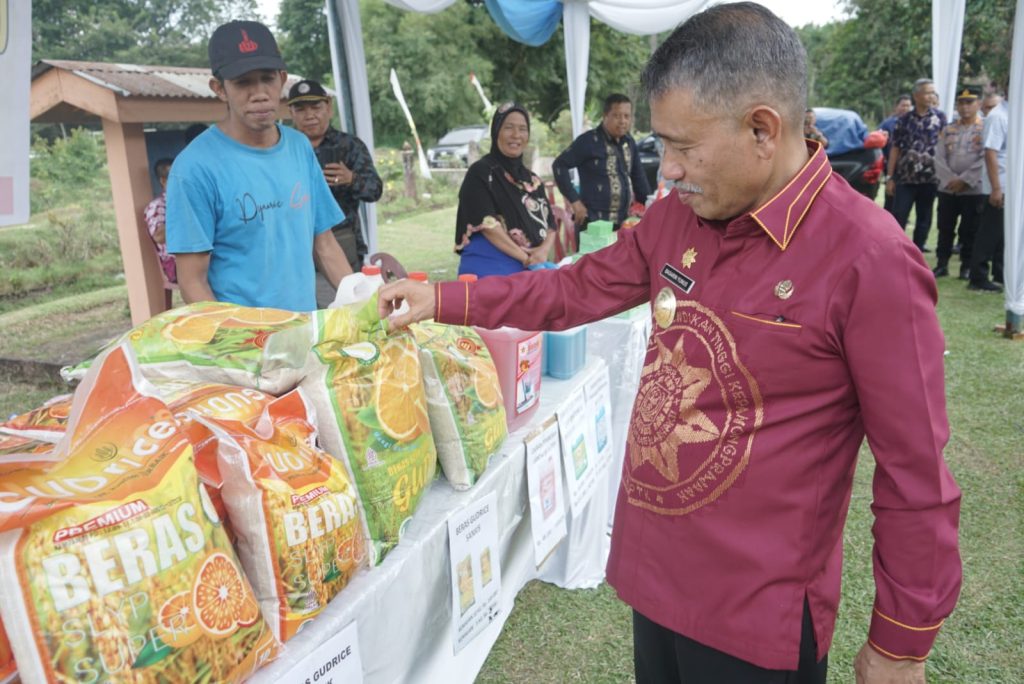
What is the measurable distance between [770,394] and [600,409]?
4.39 feet

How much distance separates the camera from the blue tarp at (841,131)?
1044cm

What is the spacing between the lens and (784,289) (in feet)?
3.24

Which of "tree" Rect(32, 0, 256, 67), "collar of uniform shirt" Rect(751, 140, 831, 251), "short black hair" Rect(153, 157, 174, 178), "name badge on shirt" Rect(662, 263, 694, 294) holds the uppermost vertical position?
"tree" Rect(32, 0, 256, 67)

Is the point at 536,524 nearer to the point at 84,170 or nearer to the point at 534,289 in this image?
the point at 534,289

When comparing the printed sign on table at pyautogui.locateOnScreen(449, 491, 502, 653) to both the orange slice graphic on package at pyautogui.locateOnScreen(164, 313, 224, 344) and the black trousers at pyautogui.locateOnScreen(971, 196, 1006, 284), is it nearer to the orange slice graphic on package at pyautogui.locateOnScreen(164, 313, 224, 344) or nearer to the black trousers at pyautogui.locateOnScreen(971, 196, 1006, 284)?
the orange slice graphic on package at pyautogui.locateOnScreen(164, 313, 224, 344)

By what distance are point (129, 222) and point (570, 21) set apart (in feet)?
15.1

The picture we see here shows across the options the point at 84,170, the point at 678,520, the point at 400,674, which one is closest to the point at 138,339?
the point at 400,674

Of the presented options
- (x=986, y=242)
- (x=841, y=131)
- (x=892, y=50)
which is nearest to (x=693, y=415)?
(x=986, y=242)

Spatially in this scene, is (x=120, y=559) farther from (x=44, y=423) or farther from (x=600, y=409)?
(x=600, y=409)

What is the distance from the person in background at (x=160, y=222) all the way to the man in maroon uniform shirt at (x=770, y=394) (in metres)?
3.65

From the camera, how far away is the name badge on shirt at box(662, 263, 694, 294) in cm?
112

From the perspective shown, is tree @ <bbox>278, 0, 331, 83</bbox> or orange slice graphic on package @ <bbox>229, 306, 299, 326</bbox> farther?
tree @ <bbox>278, 0, 331, 83</bbox>

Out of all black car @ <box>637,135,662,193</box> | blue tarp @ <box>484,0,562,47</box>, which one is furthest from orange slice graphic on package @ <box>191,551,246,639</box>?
black car @ <box>637,135,662,193</box>

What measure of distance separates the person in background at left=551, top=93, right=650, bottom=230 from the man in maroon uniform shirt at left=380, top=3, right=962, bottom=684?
4378 millimetres
